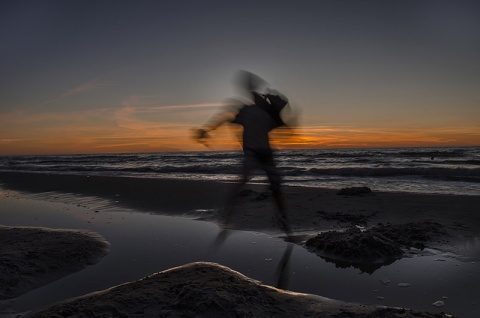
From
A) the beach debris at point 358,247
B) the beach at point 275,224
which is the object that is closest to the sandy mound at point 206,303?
the beach at point 275,224

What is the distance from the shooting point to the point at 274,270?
3824 millimetres

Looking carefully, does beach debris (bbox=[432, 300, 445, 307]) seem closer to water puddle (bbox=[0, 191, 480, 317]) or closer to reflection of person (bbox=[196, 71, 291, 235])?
water puddle (bbox=[0, 191, 480, 317])

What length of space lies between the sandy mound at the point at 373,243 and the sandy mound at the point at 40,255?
291 centimetres

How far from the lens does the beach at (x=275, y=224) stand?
104 inches

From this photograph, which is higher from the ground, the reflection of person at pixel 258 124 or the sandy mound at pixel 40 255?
the reflection of person at pixel 258 124

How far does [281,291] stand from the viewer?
10.1 ft

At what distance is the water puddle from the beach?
0.37 feet

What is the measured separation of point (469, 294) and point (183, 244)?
3.39 m

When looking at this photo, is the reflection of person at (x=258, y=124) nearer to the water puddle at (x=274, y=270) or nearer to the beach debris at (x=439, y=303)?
the water puddle at (x=274, y=270)

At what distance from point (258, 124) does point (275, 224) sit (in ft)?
6.37

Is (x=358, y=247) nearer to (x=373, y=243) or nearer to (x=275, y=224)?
(x=373, y=243)

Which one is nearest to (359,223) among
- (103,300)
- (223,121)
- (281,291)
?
(223,121)

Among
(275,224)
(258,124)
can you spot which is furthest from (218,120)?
(275,224)

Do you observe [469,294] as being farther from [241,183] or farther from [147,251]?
[147,251]
